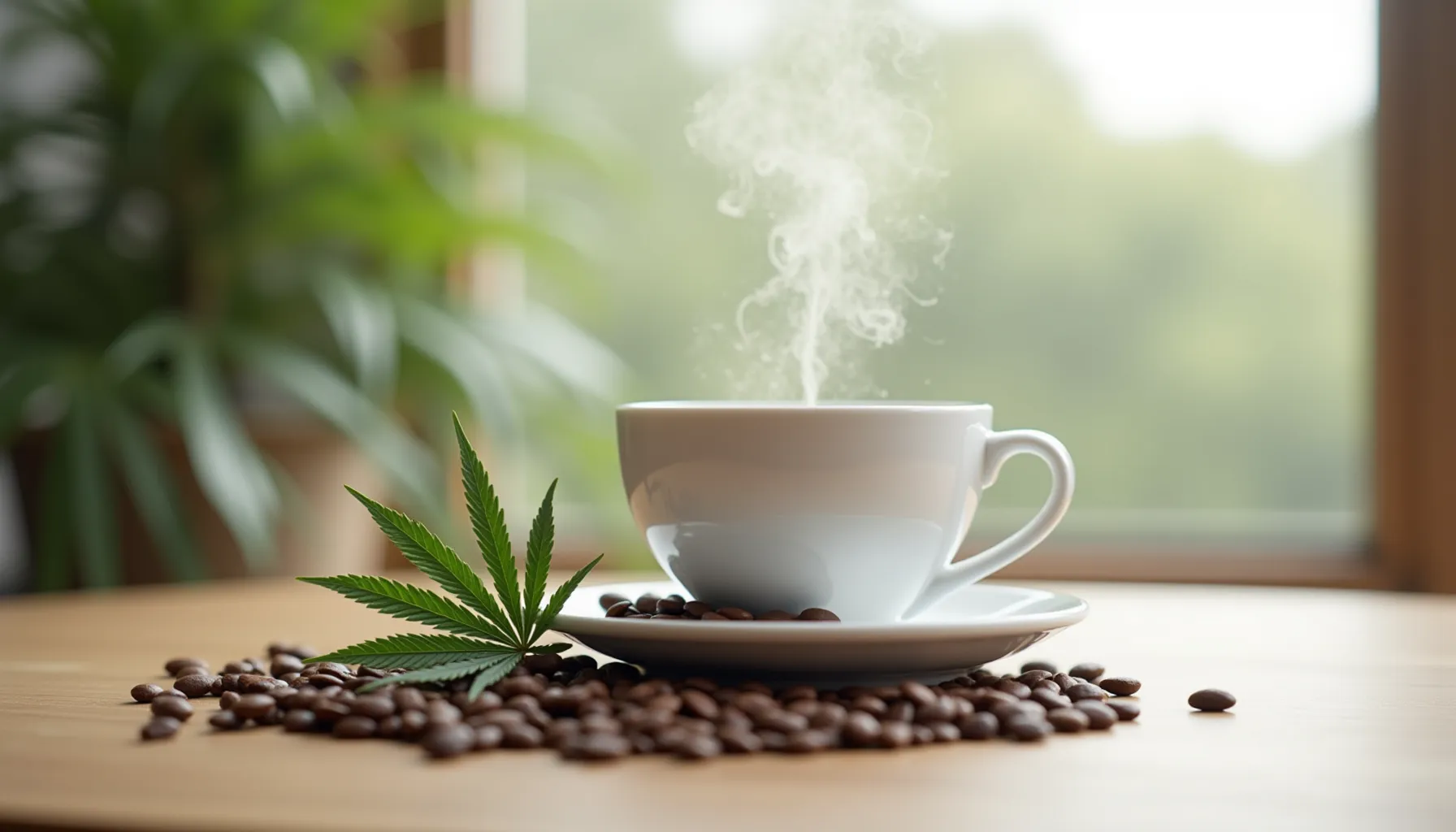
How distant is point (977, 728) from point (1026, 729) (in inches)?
0.9

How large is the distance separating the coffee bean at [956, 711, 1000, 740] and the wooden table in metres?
0.02

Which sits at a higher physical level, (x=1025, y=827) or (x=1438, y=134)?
(x=1438, y=134)

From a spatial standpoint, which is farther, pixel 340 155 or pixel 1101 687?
pixel 340 155

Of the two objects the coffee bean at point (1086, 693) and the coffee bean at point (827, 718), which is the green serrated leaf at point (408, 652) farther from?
the coffee bean at point (1086, 693)

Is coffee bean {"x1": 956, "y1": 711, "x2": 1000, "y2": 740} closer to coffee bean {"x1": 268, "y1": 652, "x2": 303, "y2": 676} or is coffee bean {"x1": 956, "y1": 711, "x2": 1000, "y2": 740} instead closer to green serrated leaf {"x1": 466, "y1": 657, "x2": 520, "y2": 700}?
green serrated leaf {"x1": 466, "y1": 657, "x2": 520, "y2": 700}

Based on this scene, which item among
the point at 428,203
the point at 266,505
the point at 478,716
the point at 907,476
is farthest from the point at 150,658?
the point at 428,203

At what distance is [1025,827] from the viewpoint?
499 millimetres

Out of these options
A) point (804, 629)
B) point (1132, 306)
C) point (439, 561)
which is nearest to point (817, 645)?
point (804, 629)

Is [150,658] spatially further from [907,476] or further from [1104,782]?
[1104,782]

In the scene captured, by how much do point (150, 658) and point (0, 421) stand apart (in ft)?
3.93

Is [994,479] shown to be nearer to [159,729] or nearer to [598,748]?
[598,748]

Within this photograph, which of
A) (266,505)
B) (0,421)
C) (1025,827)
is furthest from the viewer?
(266,505)

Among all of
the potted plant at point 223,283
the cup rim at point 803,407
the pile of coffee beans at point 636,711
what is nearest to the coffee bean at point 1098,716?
the pile of coffee beans at point 636,711

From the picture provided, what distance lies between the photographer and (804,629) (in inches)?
27.6
